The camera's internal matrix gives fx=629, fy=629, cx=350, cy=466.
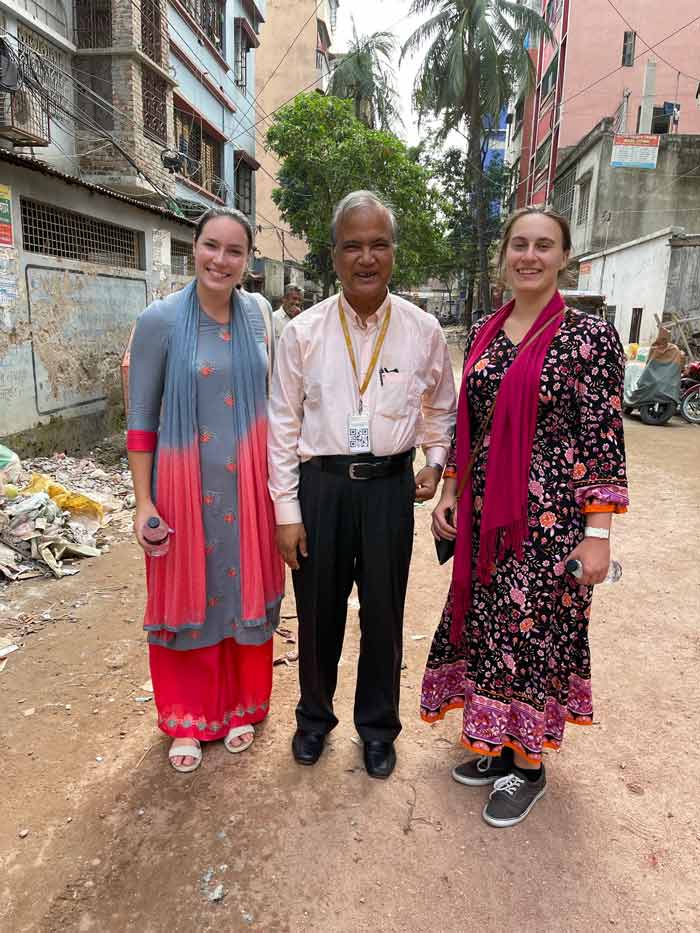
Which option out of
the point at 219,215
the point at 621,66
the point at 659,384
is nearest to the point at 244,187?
the point at 621,66

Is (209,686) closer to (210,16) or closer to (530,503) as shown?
(530,503)

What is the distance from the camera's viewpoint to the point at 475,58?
1841cm

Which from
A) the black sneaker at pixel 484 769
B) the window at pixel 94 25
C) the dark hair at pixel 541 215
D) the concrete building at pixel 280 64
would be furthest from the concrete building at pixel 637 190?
the black sneaker at pixel 484 769

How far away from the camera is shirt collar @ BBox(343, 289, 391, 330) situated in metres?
2.03

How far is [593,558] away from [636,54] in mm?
23208

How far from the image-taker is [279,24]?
85.4 ft

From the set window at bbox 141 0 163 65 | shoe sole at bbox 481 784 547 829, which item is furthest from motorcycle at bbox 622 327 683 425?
window at bbox 141 0 163 65

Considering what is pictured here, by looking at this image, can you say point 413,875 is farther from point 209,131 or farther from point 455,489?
point 209,131

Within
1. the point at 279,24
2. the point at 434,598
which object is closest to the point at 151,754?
the point at 434,598

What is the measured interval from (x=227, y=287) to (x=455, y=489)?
3.30ft

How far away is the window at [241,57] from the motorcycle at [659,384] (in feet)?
47.6

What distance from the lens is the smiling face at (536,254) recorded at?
1844 mm

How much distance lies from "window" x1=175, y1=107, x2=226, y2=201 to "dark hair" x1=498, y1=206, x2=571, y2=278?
515 inches

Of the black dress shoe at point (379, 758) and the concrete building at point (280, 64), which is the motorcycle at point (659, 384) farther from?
the concrete building at point (280, 64)
